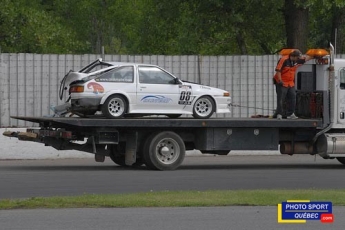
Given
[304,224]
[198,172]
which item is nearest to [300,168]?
[198,172]

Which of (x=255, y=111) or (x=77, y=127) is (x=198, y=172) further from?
(x=255, y=111)

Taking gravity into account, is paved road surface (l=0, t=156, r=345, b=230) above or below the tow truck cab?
below

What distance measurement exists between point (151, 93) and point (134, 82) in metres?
0.48

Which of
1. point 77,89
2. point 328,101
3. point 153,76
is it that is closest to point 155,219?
point 77,89

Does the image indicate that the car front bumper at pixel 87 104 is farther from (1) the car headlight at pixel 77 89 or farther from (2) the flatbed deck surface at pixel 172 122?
(2) the flatbed deck surface at pixel 172 122

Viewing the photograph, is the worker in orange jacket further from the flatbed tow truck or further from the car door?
the car door

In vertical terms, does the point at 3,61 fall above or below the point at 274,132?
above

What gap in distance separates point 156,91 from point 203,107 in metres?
1.28

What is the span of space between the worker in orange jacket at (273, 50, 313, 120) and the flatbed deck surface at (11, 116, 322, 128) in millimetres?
535

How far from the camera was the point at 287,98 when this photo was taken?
2275 centimetres

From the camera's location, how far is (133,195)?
1566cm

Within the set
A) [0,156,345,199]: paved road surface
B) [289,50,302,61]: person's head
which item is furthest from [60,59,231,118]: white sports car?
[289,50,302,61]: person's head

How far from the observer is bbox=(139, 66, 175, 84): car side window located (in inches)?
861

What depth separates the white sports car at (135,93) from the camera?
21250 mm
